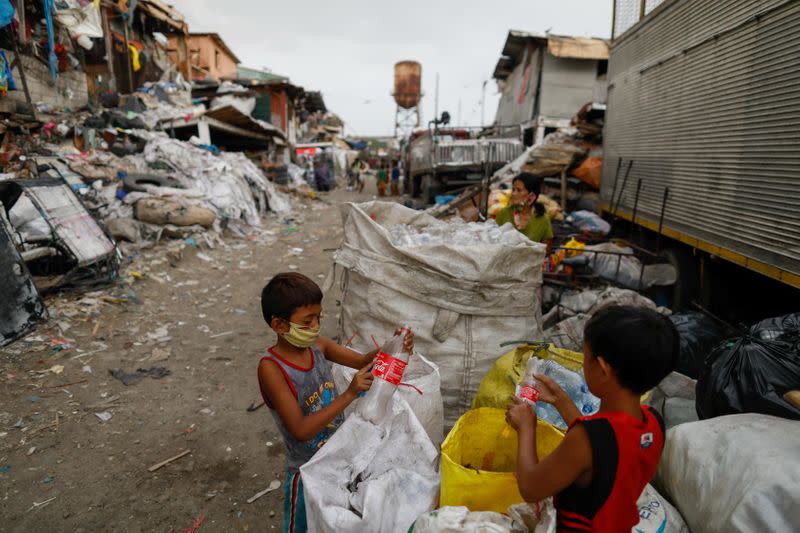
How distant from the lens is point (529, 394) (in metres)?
1.43

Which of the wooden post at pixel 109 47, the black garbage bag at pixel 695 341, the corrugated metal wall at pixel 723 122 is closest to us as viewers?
the black garbage bag at pixel 695 341

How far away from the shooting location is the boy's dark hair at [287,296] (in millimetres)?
1566

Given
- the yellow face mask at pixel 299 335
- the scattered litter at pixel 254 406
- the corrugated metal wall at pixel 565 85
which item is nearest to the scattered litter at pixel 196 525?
the scattered litter at pixel 254 406

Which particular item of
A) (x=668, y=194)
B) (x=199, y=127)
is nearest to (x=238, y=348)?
(x=668, y=194)

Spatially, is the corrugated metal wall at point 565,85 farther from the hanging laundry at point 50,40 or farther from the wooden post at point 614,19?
the hanging laundry at point 50,40

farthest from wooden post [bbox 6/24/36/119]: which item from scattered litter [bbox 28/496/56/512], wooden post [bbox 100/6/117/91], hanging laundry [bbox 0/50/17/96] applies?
scattered litter [bbox 28/496/56/512]

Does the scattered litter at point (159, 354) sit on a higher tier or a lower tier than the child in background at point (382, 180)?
lower

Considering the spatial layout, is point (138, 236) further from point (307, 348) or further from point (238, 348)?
point (307, 348)

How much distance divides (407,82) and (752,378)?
1296 inches

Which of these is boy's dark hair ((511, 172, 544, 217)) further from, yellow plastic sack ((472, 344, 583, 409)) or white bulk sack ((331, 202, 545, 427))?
yellow plastic sack ((472, 344, 583, 409))

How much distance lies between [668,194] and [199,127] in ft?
39.5

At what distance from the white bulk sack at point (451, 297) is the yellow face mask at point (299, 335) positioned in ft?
2.93

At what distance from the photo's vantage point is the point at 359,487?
1450 mm

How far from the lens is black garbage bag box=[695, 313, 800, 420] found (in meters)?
1.64
